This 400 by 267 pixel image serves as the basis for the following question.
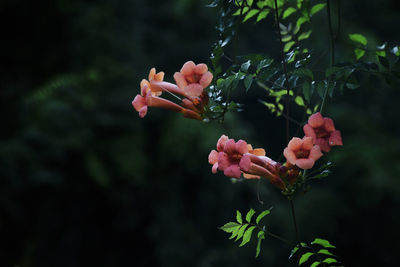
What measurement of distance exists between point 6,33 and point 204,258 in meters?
1.86

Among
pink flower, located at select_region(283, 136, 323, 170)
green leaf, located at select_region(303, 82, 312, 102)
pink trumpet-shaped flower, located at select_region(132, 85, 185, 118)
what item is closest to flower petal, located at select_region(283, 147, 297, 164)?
pink flower, located at select_region(283, 136, 323, 170)

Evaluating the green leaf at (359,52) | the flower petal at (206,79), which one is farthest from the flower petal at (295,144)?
the green leaf at (359,52)

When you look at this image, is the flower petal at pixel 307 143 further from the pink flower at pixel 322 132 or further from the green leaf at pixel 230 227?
the green leaf at pixel 230 227

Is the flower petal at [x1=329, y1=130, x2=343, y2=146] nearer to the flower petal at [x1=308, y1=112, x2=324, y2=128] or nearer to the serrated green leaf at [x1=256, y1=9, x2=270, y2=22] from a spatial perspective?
the flower petal at [x1=308, y1=112, x2=324, y2=128]

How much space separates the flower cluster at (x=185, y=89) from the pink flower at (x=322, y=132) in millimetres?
154

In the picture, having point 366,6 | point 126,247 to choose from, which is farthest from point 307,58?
point 366,6

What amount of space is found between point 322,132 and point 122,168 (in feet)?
6.27

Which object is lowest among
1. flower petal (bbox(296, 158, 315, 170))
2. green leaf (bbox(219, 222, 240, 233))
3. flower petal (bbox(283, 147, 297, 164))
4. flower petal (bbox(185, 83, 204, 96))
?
green leaf (bbox(219, 222, 240, 233))

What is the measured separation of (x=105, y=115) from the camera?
2.44 m

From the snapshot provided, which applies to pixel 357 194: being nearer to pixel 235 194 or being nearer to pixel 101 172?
pixel 235 194

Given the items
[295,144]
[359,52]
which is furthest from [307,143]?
[359,52]

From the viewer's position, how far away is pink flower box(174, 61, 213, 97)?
566 mm

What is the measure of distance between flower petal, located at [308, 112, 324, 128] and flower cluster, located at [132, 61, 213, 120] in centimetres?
15

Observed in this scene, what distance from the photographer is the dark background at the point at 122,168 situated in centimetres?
216
